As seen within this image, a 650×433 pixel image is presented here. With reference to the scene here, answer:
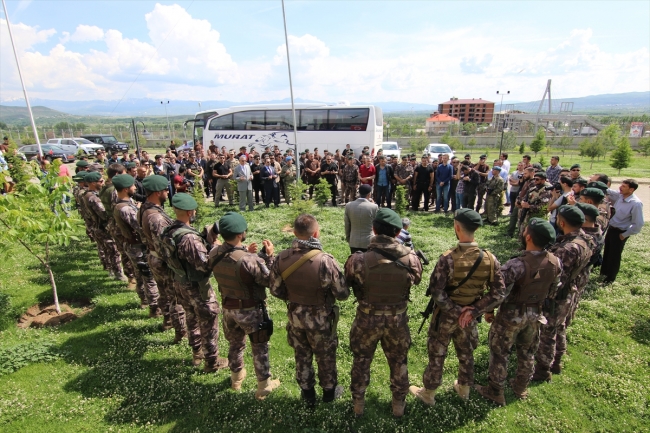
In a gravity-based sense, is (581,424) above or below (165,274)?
below

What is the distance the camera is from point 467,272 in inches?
120

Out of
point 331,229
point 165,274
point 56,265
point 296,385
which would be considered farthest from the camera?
point 331,229

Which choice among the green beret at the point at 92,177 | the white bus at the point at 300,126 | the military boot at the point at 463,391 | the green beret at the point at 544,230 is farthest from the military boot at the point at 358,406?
the white bus at the point at 300,126

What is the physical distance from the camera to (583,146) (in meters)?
26.8

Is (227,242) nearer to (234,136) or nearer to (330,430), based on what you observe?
(330,430)

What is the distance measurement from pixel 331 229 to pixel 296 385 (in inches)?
230

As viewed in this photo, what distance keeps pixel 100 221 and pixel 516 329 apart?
701 centimetres

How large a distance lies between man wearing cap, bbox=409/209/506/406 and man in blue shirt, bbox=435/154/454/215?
7.89 m

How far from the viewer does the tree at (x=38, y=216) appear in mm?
4465

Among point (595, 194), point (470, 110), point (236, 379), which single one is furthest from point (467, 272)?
point (470, 110)

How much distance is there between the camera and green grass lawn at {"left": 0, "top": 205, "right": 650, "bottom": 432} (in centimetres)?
333

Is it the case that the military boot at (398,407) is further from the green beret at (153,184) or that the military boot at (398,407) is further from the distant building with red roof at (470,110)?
the distant building with red roof at (470,110)

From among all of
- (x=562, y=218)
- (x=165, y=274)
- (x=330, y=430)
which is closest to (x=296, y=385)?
(x=330, y=430)

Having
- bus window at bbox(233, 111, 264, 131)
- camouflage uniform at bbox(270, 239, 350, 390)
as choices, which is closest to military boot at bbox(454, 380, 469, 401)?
camouflage uniform at bbox(270, 239, 350, 390)
